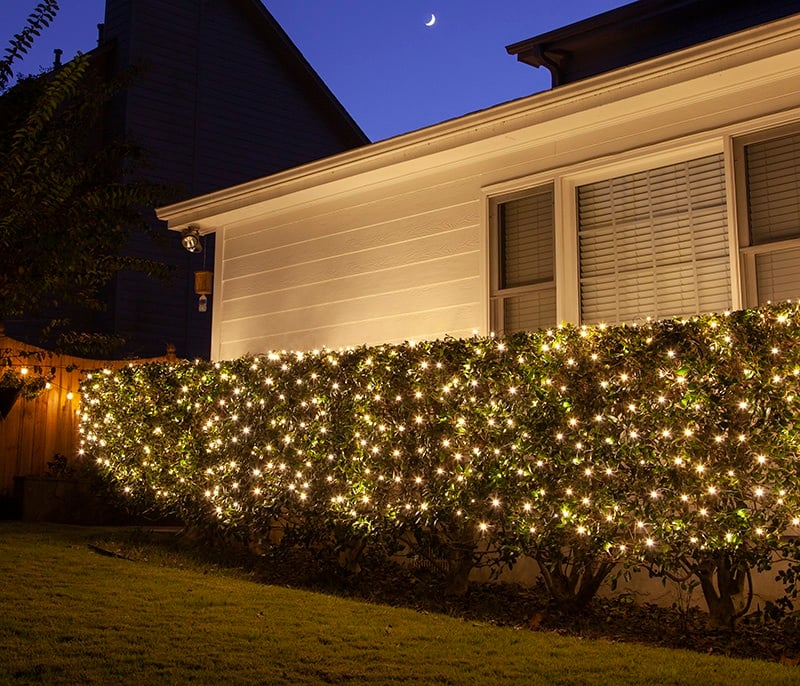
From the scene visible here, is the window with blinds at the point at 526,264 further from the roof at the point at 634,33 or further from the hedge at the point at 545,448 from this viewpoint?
the roof at the point at 634,33

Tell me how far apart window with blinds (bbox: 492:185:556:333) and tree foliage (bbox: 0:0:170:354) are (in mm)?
4069

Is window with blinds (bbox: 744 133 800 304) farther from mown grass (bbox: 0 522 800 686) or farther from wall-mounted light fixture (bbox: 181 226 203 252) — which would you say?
wall-mounted light fixture (bbox: 181 226 203 252)

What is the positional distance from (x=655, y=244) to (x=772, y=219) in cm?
85

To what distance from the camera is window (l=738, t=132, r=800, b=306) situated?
6098mm

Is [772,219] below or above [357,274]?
below

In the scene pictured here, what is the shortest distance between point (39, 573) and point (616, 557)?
164 inches

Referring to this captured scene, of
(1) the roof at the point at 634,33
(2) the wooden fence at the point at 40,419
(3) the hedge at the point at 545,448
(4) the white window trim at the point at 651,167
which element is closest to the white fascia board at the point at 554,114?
(4) the white window trim at the point at 651,167

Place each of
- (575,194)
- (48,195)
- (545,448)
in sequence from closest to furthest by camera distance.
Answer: (545,448), (575,194), (48,195)

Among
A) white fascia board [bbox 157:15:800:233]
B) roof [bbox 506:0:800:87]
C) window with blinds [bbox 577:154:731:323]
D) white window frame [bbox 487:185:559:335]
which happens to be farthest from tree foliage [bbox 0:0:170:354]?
roof [bbox 506:0:800:87]

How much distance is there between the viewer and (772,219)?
622 centimetres

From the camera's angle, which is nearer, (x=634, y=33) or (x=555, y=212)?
(x=555, y=212)

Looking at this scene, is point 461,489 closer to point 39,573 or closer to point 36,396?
point 39,573

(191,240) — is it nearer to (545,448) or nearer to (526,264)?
(526,264)

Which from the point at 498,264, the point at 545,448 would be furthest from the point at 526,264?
the point at 545,448
